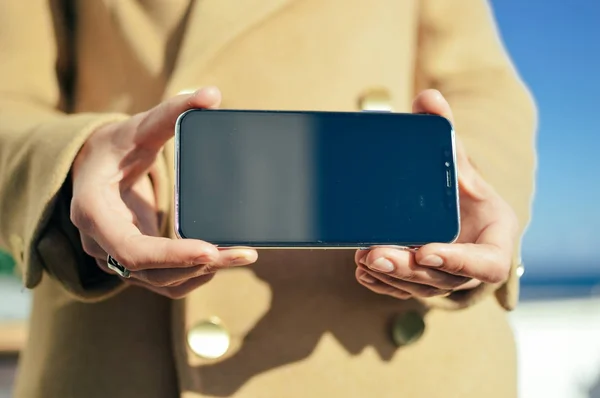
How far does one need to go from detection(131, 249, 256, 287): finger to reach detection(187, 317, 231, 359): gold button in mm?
86

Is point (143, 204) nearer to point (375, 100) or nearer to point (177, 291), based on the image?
point (177, 291)

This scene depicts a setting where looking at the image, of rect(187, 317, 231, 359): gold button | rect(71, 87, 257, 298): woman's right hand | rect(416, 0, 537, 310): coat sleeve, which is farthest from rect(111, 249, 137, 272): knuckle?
rect(416, 0, 537, 310): coat sleeve

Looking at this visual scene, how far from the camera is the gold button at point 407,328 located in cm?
49

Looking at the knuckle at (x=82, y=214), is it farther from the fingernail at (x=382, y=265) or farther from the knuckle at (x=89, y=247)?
the fingernail at (x=382, y=265)

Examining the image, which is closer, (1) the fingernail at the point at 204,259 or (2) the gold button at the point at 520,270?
(1) the fingernail at the point at 204,259

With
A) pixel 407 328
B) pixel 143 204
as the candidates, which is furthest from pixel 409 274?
pixel 143 204

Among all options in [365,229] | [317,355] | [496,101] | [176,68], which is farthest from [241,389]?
[496,101]

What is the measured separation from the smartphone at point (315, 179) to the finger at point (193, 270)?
0.03 meters

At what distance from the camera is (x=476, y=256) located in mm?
397

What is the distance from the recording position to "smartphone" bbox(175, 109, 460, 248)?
15.7 inches

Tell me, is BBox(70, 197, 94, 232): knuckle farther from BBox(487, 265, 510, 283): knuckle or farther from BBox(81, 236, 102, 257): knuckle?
BBox(487, 265, 510, 283): knuckle

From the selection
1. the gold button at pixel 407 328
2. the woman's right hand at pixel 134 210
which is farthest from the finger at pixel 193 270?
the gold button at pixel 407 328

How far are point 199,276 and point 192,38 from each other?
234 mm

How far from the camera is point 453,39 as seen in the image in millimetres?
633
